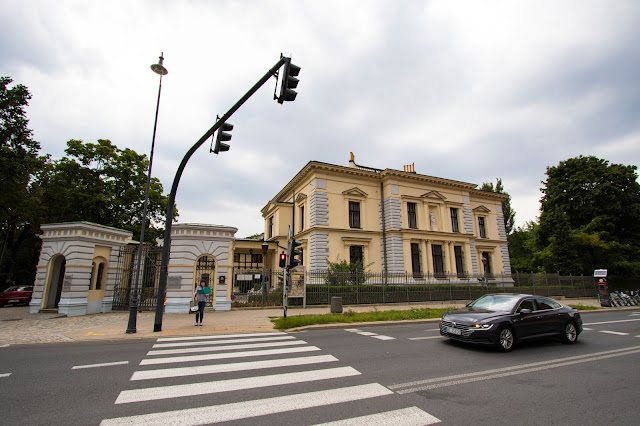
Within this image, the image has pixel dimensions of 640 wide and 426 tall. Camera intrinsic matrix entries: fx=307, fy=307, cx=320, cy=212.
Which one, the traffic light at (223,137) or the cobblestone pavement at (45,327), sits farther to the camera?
the cobblestone pavement at (45,327)

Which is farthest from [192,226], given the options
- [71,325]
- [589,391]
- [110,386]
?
[589,391]

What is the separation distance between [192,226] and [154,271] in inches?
152

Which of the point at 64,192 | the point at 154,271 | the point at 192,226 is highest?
the point at 64,192

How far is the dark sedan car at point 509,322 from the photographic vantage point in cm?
775

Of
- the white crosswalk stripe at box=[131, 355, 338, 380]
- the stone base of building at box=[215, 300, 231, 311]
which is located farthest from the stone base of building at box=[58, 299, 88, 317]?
the white crosswalk stripe at box=[131, 355, 338, 380]

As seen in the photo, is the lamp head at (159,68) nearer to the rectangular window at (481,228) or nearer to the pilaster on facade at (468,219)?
the pilaster on facade at (468,219)

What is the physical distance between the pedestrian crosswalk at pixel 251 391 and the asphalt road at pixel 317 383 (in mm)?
23

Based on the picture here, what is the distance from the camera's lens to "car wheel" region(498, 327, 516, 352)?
7.70 metres

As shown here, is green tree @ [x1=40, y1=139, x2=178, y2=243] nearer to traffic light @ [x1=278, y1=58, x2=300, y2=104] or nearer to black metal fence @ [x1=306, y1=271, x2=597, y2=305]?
black metal fence @ [x1=306, y1=271, x2=597, y2=305]

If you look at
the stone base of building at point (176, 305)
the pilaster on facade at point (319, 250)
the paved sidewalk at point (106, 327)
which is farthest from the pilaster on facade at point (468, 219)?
the stone base of building at point (176, 305)

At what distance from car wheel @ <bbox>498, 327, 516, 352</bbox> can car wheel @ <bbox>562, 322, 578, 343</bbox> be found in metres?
2.32

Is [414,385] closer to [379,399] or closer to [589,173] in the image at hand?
[379,399]

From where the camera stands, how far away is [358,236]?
28203 mm

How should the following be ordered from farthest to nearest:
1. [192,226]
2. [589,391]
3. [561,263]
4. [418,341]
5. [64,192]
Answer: [561,263] → [64,192] → [192,226] → [418,341] → [589,391]
